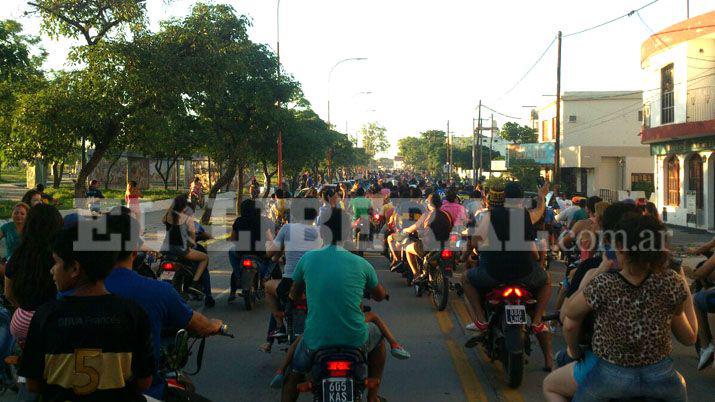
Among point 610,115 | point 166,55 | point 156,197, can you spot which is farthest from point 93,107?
point 610,115

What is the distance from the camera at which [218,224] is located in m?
29.5

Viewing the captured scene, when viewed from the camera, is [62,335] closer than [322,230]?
Yes

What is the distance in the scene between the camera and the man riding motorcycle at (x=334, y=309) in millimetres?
5211

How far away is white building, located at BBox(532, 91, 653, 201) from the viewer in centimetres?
5019

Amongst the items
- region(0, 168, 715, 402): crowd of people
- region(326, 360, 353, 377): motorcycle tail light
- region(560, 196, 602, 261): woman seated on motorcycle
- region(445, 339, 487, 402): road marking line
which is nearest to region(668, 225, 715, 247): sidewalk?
region(560, 196, 602, 261): woman seated on motorcycle

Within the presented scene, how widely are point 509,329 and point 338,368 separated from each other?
2.44m

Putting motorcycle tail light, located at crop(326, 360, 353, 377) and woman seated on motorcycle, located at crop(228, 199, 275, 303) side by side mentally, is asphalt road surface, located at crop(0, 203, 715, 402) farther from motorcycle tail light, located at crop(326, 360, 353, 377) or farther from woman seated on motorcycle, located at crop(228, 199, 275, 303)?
motorcycle tail light, located at crop(326, 360, 353, 377)

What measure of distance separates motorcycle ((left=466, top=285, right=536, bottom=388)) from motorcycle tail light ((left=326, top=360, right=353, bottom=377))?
238 cm

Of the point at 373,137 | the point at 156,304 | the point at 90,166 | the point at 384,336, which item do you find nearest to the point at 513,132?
the point at 373,137

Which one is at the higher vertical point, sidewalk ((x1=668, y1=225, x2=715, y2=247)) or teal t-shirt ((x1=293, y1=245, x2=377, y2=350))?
teal t-shirt ((x1=293, y1=245, x2=377, y2=350))

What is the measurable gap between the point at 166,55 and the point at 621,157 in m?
37.4

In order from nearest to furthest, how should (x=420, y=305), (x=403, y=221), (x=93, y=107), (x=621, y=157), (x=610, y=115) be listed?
(x=420, y=305), (x=403, y=221), (x=93, y=107), (x=621, y=157), (x=610, y=115)

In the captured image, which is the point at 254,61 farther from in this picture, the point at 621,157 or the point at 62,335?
the point at 621,157

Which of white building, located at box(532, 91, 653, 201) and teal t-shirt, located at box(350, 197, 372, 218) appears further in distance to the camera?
white building, located at box(532, 91, 653, 201)
